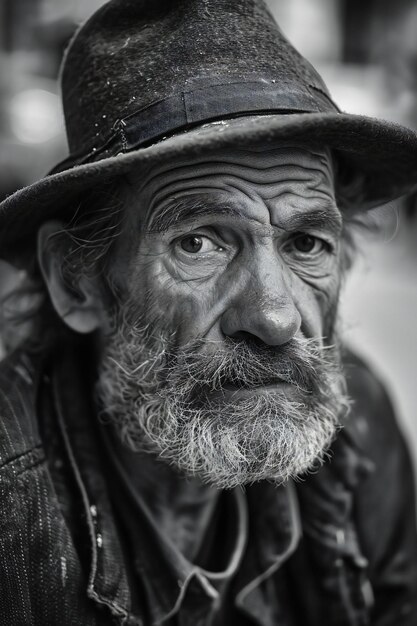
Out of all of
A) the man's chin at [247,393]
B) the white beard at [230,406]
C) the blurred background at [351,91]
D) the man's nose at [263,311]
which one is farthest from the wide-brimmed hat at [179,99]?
the blurred background at [351,91]

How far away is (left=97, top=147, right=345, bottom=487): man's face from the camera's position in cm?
182

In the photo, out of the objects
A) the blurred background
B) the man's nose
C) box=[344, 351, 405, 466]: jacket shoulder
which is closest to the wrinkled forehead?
the man's nose

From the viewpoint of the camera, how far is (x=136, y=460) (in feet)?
7.31

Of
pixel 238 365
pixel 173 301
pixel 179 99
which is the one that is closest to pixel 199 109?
pixel 179 99

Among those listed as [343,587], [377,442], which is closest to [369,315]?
[377,442]

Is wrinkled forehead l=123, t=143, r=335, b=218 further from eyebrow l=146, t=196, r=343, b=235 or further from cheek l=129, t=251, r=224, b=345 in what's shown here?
cheek l=129, t=251, r=224, b=345

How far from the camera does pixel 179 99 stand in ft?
5.76

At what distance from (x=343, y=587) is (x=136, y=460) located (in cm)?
85

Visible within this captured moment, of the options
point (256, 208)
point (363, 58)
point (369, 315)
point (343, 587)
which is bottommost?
point (343, 587)

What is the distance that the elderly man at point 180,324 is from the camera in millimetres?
1778

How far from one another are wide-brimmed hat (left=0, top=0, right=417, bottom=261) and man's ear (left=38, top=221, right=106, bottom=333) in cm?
12

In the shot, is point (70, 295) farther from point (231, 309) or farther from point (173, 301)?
point (231, 309)

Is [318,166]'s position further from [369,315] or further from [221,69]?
[369,315]

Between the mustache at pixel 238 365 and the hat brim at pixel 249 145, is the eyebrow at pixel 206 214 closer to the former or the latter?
the hat brim at pixel 249 145
